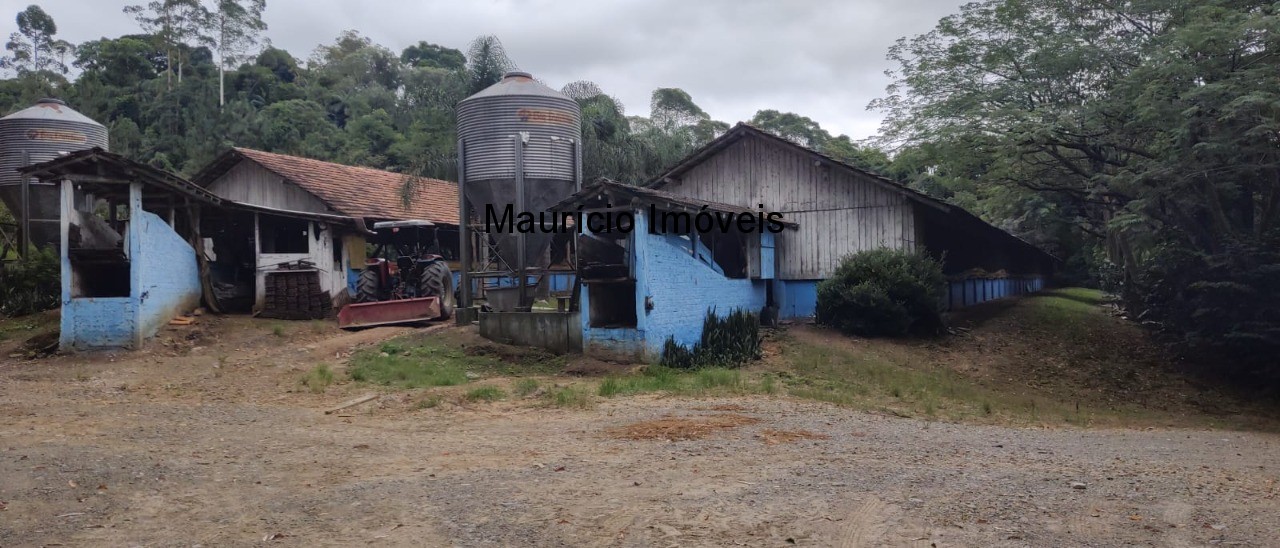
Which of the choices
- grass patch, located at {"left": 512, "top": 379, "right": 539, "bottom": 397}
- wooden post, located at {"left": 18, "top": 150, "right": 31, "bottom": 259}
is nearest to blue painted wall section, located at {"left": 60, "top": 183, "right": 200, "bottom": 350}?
wooden post, located at {"left": 18, "top": 150, "right": 31, "bottom": 259}

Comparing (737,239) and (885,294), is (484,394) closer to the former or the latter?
(737,239)

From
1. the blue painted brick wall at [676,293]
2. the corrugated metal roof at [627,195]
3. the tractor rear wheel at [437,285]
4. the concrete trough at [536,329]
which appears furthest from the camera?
the tractor rear wheel at [437,285]

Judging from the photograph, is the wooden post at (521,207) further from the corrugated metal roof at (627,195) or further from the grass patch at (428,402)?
the grass patch at (428,402)

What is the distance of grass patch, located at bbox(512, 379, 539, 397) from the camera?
11531mm

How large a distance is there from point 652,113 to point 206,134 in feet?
82.5

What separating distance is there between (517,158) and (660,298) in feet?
16.1

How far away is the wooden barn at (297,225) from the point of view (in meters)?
17.7

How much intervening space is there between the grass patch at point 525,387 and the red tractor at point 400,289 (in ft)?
20.6

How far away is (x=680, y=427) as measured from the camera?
352 inches

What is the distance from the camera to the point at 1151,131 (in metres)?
16.4

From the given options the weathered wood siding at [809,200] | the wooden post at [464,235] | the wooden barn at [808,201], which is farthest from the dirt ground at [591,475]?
the weathered wood siding at [809,200]

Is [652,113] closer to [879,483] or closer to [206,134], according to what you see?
[206,134]

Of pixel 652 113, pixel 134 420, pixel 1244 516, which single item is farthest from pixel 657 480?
pixel 652 113

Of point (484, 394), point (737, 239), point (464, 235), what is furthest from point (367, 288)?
point (737, 239)
